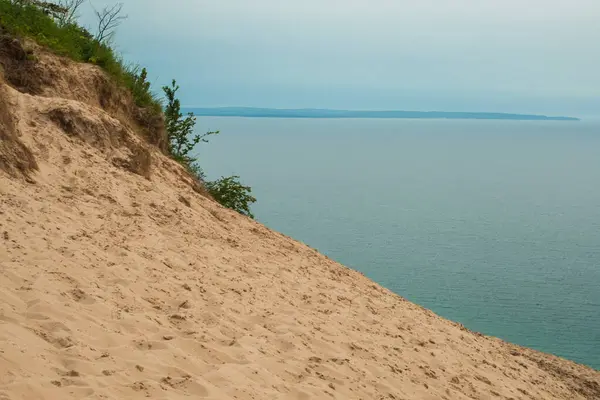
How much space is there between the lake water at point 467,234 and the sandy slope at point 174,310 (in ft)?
24.9

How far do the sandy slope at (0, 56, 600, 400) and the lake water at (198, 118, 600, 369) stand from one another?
7602mm

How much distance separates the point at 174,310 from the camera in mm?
7137

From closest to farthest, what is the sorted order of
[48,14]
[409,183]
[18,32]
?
1. [18,32]
2. [48,14]
3. [409,183]

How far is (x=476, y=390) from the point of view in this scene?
26.9 feet

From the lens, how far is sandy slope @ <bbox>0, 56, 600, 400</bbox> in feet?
18.4

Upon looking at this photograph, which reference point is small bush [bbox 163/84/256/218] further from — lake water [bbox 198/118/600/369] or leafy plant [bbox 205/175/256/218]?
lake water [bbox 198/118/600/369]

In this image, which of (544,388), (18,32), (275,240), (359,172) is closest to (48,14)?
(18,32)

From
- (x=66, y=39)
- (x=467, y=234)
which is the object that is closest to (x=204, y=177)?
(x=66, y=39)

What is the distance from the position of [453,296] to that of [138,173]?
12800 mm

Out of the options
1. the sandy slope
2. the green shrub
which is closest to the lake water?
the sandy slope

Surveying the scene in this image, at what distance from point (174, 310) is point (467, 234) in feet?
88.0

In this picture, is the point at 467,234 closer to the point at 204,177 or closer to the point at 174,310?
the point at 204,177

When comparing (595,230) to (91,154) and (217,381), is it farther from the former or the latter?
(217,381)

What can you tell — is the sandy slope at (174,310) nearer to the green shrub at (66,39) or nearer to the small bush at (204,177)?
the green shrub at (66,39)
